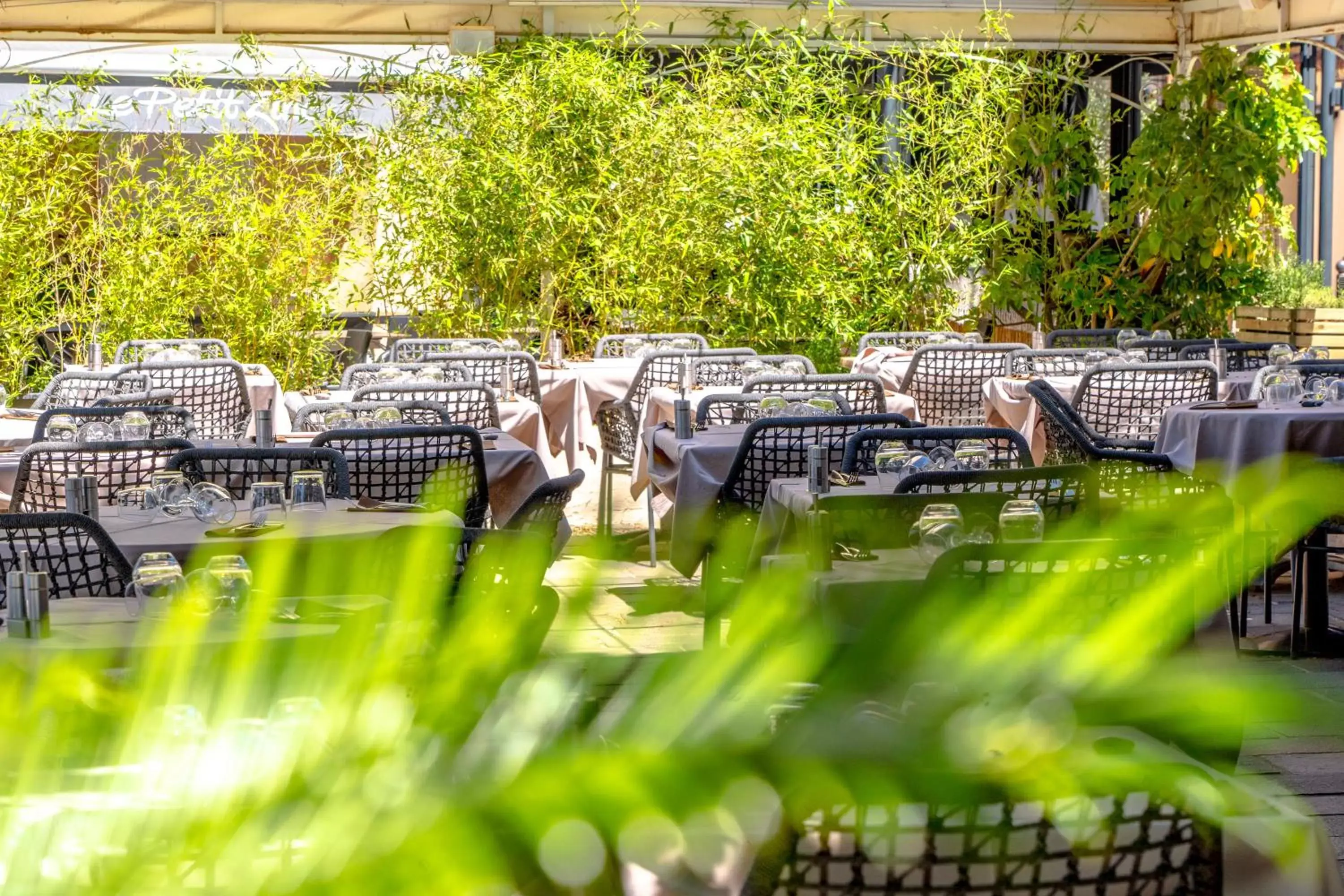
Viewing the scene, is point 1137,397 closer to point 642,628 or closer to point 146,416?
point 146,416

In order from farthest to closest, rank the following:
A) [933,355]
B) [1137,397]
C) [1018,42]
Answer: [1018,42] → [933,355] → [1137,397]

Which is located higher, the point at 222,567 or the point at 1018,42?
the point at 1018,42

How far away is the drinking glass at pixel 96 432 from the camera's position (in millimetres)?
4605

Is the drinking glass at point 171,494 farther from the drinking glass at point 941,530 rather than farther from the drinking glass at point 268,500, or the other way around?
the drinking glass at point 941,530

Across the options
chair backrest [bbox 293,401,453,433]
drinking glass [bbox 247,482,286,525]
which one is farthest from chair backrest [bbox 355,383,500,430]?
drinking glass [bbox 247,482,286,525]

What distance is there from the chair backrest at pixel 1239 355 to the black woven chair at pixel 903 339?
1240 millimetres

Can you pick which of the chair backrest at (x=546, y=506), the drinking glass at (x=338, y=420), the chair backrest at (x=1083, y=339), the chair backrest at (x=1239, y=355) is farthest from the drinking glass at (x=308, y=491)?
the chair backrest at (x=1083, y=339)

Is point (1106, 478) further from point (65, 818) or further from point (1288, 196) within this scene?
point (1288, 196)

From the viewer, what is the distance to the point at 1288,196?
60.2 ft

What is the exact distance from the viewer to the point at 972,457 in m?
3.79

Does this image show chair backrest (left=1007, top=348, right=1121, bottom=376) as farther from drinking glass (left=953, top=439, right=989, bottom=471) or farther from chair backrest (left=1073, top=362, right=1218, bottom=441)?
drinking glass (left=953, top=439, right=989, bottom=471)

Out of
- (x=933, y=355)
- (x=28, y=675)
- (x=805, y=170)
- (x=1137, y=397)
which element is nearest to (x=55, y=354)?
(x=805, y=170)

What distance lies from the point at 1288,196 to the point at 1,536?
17499 mm

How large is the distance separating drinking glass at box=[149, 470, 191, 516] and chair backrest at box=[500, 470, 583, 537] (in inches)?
27.8
